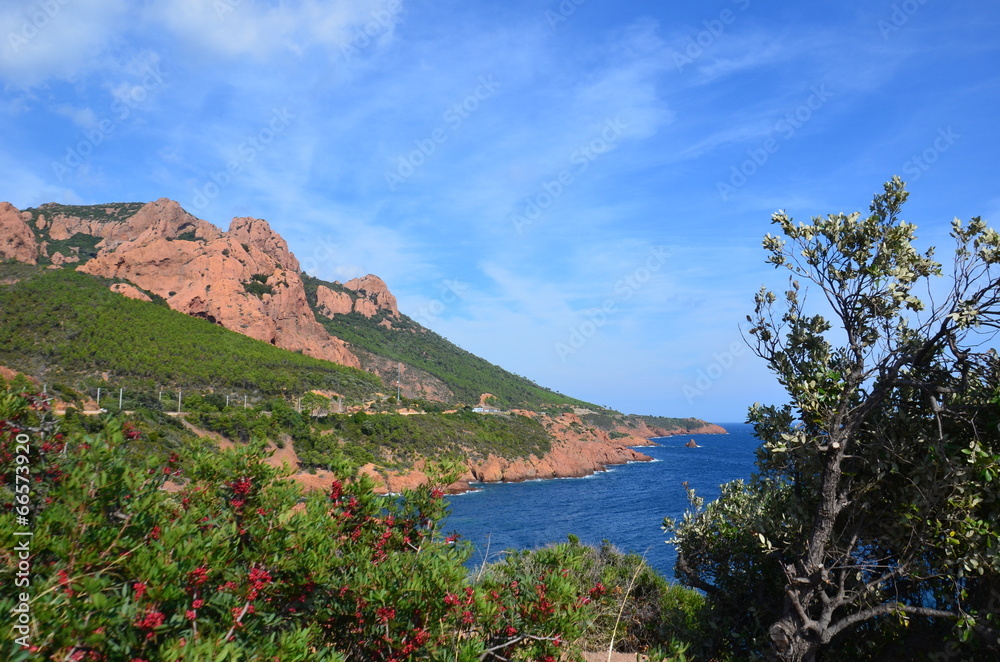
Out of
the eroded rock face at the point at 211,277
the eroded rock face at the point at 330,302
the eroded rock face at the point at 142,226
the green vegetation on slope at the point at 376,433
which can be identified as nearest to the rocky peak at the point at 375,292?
the eroded rock face at the point at 330,302

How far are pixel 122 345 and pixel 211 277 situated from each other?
26.3 meters

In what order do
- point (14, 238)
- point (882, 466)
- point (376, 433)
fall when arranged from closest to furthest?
point (882, 466)
point (376, 433)
point (14, 238)

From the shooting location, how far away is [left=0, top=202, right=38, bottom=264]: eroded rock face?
238 ft

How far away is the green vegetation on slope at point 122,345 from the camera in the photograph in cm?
4712

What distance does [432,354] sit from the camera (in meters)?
121

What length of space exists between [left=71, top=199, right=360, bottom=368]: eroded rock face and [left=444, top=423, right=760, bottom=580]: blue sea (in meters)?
42.0

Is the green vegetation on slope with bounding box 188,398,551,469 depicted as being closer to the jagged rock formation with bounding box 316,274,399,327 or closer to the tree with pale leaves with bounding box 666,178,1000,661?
the tree with pale leaves with bounding box 666,178,1000,661

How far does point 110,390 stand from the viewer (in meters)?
44.9

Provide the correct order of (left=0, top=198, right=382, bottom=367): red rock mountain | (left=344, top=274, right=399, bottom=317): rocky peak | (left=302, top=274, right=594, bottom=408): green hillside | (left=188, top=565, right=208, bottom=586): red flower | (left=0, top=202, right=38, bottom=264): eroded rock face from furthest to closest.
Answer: (left=344, top=274, right=399, bottom=317): rocky peak → (left=302, top=274, right=594, bottom=408): green hillside → (left=0, top=198, right=382, bottom=367): red rock mountain → (left=0, top=202, right=38, bottom=264): eroded rock face → (left=188, top=565, right=208, bottom=586): red flower

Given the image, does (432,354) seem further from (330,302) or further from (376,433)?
(376,433)

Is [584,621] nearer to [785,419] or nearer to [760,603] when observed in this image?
[785,419]

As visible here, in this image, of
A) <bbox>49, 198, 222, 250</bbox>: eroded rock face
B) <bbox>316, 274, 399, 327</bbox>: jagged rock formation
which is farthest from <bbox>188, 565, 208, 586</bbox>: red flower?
<bbox>316, 274, 399, 327</bbox>: jagged rock formation

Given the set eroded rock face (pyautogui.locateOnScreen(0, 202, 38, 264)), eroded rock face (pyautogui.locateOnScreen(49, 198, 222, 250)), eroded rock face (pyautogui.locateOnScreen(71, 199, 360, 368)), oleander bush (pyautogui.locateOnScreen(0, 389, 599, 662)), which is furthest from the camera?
eroded rock face (pyautogui.locateOnScreen(49, 198, 222, 250))

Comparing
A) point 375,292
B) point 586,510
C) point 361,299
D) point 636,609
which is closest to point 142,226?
point 361,299
